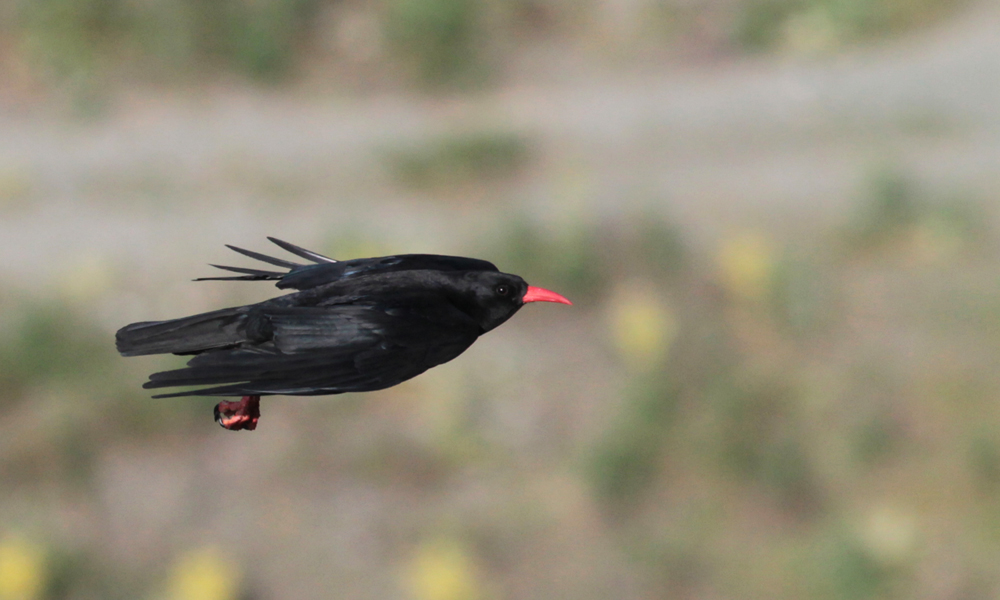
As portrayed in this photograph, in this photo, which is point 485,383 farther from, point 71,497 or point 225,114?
point 225,114

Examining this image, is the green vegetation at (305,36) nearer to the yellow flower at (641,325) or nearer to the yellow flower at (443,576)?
the yellow flower at (641,325)

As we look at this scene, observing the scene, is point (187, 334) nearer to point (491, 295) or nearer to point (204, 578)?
point (491, 295)

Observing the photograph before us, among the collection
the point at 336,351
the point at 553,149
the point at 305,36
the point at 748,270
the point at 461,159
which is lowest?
the point at 748,270

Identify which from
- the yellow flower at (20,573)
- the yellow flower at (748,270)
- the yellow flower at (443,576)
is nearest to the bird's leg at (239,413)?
the yellow flower at (443,576)

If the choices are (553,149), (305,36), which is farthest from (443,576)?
(305,36)

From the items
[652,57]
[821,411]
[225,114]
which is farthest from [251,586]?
[652,57]

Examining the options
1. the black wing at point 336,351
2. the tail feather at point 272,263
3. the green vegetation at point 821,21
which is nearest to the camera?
the black wing at point 336,351

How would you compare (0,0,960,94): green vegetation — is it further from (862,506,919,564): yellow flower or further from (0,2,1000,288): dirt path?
(862,506,919,564): yellow flower
